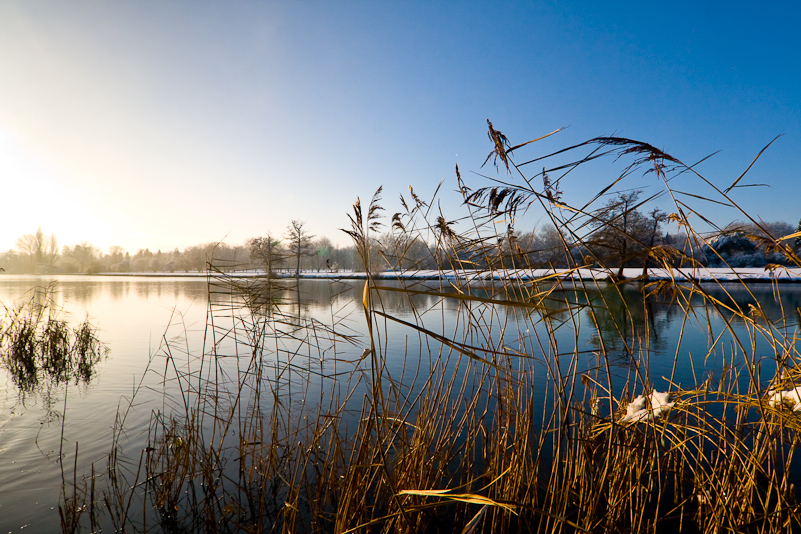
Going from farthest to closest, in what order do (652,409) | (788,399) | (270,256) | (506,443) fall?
(270,256), (506,443), (652,409), (788,399)

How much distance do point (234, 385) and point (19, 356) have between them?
4.49 m

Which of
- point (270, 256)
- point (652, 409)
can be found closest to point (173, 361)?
point (270, 256)

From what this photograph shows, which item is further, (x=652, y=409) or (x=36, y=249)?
(x=36, y=249)

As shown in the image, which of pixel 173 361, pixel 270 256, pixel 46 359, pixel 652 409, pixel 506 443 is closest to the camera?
pixel 652 409

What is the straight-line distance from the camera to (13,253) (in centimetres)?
6925

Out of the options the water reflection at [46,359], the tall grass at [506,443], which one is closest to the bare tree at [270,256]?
the tall grass at [506,443]

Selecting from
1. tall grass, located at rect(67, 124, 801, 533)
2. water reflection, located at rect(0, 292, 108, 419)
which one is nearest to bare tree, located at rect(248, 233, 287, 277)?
tall grass, located at rect(67, 124, 801, 533)

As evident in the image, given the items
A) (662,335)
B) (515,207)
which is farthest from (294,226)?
(515,207)

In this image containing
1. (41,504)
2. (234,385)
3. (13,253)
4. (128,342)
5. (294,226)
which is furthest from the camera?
(13,253)

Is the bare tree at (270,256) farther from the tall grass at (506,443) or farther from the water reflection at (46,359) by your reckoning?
the water reflection at (46,359)

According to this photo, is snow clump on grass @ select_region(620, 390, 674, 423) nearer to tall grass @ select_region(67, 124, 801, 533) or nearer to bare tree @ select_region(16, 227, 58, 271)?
tall grass @ select_region(67, 124, 801, 533)

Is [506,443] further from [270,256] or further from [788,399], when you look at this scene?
[270,256]

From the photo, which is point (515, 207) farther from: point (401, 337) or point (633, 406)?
point (401, 337)

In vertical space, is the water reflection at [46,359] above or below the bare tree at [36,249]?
below
